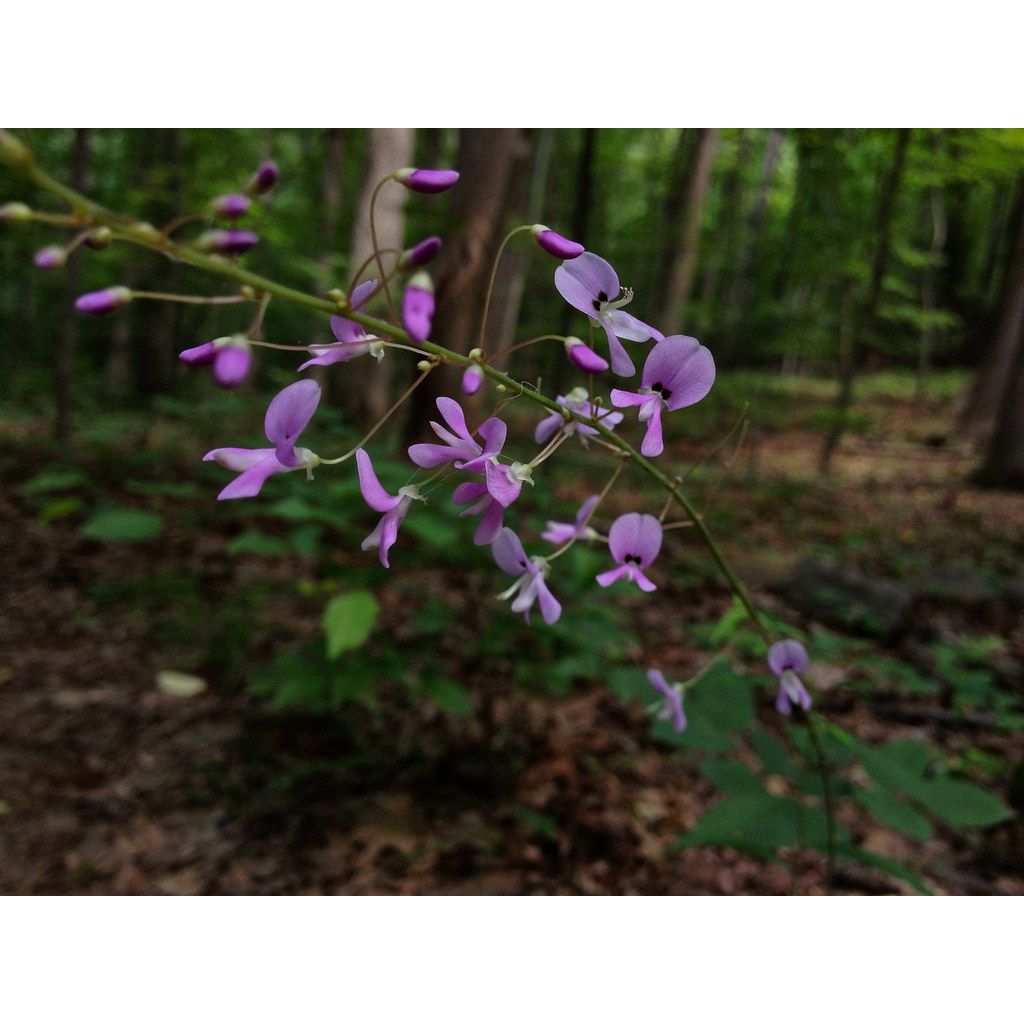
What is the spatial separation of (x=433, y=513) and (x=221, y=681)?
47.2 inches

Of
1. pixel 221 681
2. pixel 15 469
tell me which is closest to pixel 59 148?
pixel 15 469

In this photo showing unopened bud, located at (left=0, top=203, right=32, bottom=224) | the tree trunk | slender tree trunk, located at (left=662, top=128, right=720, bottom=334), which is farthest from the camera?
slender tree trunk, located at (left=662, top=128, right=720, bottom=334)

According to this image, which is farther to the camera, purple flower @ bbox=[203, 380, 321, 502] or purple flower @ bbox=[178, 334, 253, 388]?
purple flower @ bbox=[203, 380, 321, 502]

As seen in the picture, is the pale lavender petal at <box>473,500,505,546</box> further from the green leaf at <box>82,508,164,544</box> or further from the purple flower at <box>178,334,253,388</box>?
the green leaf at <box>82,508,164,544</box>

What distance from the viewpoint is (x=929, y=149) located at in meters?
3.90

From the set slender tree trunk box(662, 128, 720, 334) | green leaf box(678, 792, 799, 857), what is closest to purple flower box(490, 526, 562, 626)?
green leaf box(678, 792, 799, 857)

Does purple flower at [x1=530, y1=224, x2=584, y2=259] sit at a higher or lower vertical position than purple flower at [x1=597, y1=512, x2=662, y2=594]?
higher

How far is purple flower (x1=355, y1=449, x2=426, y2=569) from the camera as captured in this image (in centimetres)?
53

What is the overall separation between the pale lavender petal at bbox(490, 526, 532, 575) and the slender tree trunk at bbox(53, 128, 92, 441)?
2.99 meters

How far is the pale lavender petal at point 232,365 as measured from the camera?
424mm

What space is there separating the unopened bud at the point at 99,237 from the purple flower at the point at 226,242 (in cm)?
6

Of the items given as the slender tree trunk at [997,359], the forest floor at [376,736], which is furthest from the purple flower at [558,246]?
the slender tree trunk at [997,359]

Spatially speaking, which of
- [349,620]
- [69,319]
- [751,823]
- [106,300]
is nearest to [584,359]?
[106,300]

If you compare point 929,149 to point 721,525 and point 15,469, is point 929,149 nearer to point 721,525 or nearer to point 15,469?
point 721,525
